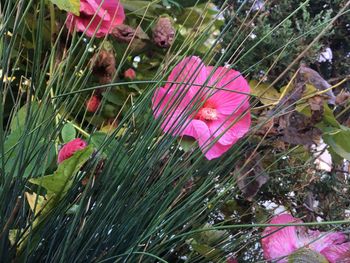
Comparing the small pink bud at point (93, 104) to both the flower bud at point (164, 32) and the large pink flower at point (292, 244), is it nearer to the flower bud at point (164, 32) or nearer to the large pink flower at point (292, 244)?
the flower bud at point (164, 32)

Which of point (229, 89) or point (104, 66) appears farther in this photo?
point (104, 66)

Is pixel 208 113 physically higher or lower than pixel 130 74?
higher

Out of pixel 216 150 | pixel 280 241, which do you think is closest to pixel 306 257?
pixel 280 241

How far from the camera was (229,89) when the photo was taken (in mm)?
814

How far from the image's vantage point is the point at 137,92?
3.59 feet

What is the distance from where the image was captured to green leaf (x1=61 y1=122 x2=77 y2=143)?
809mm

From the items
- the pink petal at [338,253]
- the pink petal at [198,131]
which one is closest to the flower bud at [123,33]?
the pink petal at [198,131]

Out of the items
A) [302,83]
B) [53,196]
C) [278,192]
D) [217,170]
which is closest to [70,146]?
[53,196]

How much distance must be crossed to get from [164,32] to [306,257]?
1.49ft

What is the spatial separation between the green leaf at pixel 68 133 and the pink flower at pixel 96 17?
0.15 m

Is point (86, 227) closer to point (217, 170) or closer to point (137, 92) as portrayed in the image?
point (217, 170)

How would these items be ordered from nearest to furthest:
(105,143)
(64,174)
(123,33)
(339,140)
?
(64,174) < (105,143) < (339,140) < (123,33)

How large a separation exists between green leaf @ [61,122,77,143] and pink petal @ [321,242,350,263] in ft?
1.25

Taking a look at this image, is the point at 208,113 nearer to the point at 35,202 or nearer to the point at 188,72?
the point at 188,72
